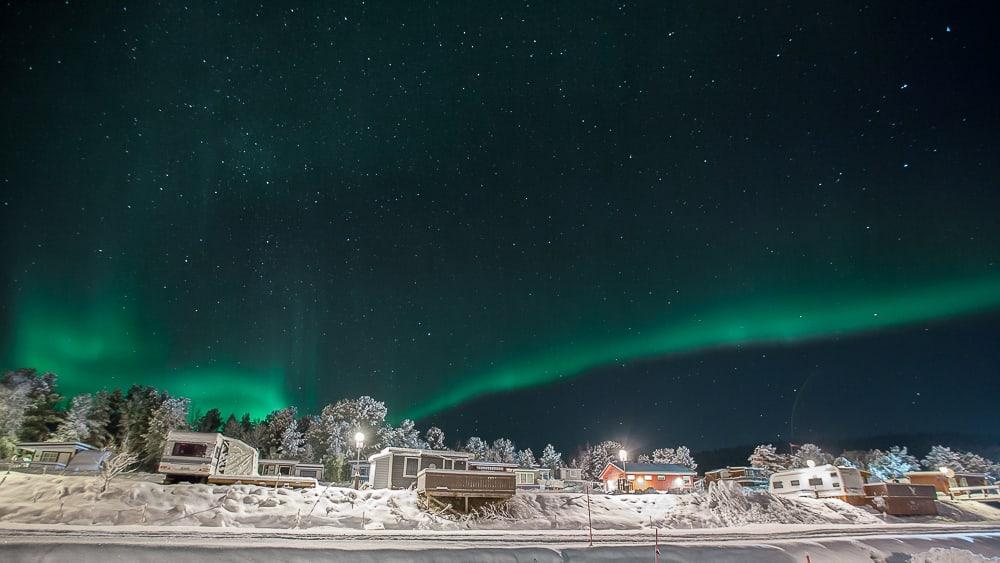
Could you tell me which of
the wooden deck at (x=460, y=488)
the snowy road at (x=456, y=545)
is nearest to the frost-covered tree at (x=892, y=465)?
the snowy road at (x=456, y=545)

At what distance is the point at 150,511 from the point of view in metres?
30.5

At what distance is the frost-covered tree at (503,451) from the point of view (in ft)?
406

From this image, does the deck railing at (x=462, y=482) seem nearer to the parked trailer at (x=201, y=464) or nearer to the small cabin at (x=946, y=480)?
the parked trailer at (x=201, y=464)

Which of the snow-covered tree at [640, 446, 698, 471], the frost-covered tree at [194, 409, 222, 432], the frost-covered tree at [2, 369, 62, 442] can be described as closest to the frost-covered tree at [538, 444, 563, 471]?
the snow-covered tree at [640, 446, 698, 471]

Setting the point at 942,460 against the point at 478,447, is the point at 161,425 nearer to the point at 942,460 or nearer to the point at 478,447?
the point at 478,447

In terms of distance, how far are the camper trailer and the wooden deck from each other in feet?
99.1

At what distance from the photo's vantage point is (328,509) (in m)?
33.7

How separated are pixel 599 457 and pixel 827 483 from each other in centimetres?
7054

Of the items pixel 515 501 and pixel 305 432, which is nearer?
pixel 515 501

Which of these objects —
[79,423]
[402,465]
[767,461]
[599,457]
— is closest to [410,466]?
[402,465]

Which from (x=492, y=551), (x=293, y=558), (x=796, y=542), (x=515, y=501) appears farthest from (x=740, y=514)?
(x=293, y=558)

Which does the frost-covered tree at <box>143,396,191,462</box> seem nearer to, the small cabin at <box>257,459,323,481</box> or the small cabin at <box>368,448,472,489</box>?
the small cabin at <box>257,459,323,481</box>

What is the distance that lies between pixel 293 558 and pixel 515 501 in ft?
63.7

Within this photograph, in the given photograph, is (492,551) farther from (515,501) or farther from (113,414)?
(113,414)
